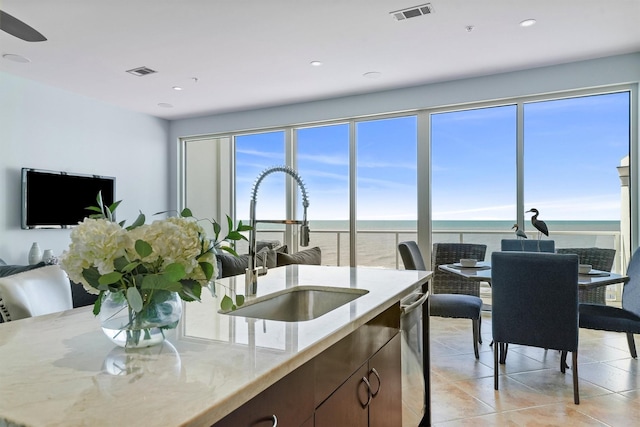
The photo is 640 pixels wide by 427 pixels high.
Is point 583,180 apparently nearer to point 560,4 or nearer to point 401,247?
point 560,4

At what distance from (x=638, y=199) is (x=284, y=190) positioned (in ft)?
13.8

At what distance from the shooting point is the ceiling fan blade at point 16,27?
7.36 feet

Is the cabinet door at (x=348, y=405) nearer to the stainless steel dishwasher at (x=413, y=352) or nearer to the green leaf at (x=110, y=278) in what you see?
the stainless steel dishwasher at (x=413, y=352)

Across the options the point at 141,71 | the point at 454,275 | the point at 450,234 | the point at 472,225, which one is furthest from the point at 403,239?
the point at 141,71

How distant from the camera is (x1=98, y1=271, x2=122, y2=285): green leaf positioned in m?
0.80

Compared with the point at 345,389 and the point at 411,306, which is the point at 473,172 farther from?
the point at 345,389

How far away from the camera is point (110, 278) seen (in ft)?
2.63

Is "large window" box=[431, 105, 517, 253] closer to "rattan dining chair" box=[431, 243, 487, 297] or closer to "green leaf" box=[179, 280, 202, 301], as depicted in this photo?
"rattan dining chair" box=[431, 243, 487, 297]

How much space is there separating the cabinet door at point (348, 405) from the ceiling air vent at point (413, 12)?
2863 millimetres

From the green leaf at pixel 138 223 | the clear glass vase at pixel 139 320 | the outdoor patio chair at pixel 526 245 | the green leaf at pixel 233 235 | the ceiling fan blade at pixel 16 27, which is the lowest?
the outdoor patio chair at pixel 526 245

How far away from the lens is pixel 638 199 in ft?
13.8

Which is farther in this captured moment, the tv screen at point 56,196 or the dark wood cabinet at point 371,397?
the tv screen at point 56,196

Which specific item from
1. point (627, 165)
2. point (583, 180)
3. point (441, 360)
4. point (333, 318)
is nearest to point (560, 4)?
point (627, 165)

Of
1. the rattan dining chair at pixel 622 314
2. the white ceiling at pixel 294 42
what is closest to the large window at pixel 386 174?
the white ceiling at pixel 294 42
